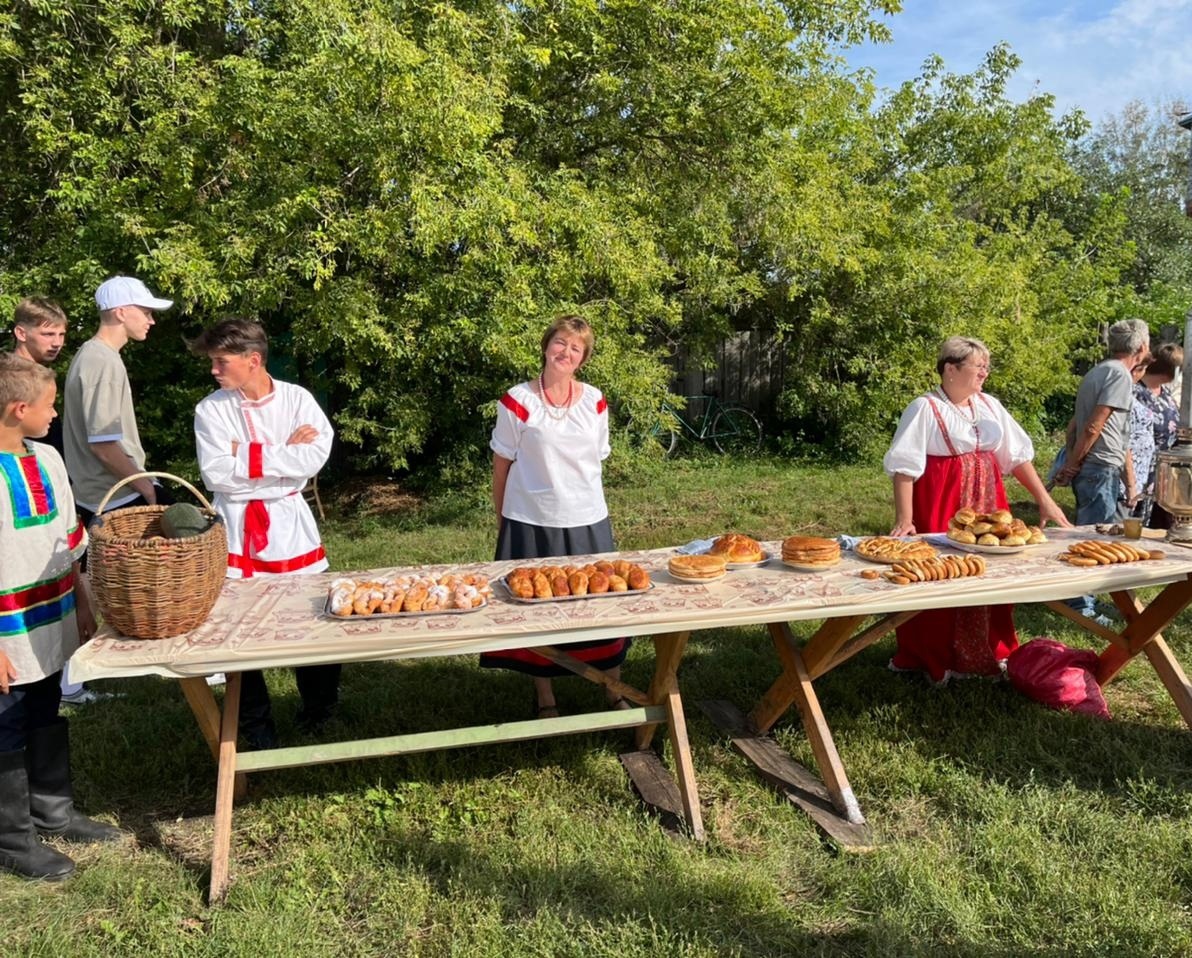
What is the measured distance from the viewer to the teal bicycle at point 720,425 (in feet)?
40.3

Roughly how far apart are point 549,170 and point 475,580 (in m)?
6.52

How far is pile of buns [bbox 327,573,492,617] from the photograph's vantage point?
2.60 m

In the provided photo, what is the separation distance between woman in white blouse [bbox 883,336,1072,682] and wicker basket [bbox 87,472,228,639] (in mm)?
2756

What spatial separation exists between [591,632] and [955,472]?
84.0 inches

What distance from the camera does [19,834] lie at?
266 cm

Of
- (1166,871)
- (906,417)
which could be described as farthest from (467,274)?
(1166,871)

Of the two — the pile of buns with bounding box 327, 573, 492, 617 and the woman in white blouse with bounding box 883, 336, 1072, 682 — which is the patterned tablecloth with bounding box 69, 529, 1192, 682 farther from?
the woman in white blouse with bounding box 883, 336, 1072, 682

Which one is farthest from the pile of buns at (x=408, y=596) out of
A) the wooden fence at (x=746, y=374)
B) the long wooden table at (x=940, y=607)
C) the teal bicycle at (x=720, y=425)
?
the wooden fence at (x=746, y=374)

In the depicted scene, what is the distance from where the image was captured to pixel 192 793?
3.26 metres

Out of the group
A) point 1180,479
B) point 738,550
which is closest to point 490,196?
point 738,550

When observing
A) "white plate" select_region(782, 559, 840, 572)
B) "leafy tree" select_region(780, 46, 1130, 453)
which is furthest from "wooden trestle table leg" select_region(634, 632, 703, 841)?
"leafy tree" select_region(780, 46, 1130, 453)

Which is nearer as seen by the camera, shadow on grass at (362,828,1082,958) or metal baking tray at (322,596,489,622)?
shadow on grass at (362,828,1082,958)

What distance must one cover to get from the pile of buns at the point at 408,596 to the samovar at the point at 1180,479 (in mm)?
2647

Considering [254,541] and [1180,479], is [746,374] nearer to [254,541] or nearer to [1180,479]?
[1180,479]
